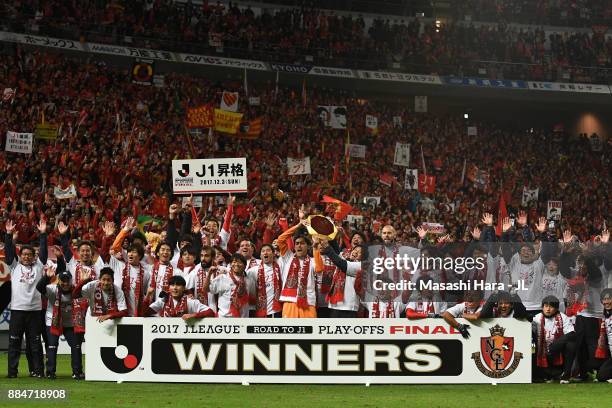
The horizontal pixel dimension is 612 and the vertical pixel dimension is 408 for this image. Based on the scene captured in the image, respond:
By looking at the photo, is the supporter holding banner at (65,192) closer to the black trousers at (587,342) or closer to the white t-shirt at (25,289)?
the white t-shirt at (25,289)

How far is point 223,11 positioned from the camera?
1665 inches

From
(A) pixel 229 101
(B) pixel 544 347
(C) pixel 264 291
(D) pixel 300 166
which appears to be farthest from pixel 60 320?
(A) pixel 229 101

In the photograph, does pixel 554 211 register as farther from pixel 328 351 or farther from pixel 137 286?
pixel 137 286

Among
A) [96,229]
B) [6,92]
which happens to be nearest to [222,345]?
[96,229]

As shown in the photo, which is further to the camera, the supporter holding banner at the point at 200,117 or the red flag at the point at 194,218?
the supporter holding banner at the point at 200,117

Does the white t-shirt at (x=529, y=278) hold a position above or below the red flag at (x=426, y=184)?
below

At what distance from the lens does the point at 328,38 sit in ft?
142

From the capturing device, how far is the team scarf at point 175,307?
14172 mm

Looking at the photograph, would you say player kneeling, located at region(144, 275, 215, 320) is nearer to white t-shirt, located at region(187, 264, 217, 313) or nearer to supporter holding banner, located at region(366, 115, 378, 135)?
white t-shirt, located at region(187, 264, 217, 313)

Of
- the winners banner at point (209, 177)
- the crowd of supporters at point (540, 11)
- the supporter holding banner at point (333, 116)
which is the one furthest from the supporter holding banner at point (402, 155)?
the winners banner at point (209, 177)

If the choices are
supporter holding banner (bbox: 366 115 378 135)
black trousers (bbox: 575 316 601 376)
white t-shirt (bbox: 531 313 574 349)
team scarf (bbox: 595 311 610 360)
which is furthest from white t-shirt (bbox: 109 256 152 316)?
supporter holding banner (bbox: 366 115 378 135)

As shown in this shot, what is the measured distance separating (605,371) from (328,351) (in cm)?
381

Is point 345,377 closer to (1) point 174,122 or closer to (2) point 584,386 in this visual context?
(2) point 584,386

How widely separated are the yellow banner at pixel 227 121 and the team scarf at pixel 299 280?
17.3 meters
